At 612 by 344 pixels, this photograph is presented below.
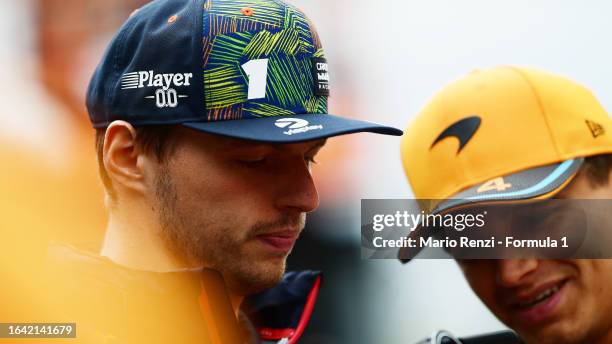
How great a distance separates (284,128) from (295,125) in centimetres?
2

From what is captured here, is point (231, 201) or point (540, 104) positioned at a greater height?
point (540, 104)

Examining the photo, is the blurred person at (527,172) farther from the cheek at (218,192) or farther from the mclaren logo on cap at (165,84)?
the mclaren logo on cap at (165,84)

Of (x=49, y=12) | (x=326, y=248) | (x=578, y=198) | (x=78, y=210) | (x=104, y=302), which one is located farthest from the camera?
(x=326, y=248)

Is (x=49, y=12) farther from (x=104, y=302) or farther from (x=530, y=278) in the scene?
(x=530, y=278)

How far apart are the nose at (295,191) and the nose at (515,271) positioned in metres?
0.32

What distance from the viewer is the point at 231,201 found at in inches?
43.4

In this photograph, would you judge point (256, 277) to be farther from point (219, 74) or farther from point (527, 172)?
point (527, 172)

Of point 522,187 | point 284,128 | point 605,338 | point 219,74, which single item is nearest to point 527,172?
point 522,187

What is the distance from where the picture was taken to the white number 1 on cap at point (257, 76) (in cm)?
110

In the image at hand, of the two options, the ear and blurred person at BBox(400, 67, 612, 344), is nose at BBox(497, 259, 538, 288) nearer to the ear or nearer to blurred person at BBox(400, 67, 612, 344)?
blurred person at BBox(400, 67, 612, 344)

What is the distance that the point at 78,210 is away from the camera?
1435 mm

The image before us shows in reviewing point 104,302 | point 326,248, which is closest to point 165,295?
point 104,302

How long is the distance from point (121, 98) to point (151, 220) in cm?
19

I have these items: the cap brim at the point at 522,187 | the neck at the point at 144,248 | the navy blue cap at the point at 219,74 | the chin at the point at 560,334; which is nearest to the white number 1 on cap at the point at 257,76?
the navy blue cap at the point at 219,74
